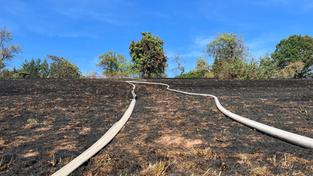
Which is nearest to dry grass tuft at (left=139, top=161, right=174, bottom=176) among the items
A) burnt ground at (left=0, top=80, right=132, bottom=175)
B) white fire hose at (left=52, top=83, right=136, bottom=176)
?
white fire hose at (left=52, top=83, right=136, bottom=176)

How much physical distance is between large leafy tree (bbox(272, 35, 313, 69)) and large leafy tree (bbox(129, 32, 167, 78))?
2050 cm

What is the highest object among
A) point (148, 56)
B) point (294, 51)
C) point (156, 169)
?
point (294, 51)

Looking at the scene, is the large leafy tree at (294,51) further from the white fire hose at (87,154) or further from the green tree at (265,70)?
the white fire hose at (87,154)

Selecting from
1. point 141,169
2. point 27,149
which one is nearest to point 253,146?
point 141,169

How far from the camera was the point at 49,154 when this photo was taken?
229cm

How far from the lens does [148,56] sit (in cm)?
3500

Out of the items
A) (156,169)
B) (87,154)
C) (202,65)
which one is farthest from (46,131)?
(202,65)

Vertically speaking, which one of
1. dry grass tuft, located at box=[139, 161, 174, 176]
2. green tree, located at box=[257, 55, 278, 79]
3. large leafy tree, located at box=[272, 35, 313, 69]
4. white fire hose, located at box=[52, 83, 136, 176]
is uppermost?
large leafy tree, located at box=[272, 35, 313, 69]

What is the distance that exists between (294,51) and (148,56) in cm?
2413

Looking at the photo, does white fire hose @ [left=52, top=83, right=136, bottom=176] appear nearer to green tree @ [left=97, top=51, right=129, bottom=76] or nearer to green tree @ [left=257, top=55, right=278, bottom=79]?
green tree @ [left=257, top=55, right=278, bottom=79]

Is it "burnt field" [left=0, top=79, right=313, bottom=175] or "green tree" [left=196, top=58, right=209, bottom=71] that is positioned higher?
"green tree" [left=196, top=58, right=209, bottom=71]

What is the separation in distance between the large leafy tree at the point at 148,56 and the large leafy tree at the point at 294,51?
20.5m

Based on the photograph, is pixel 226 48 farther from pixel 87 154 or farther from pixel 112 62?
pixel 87 154

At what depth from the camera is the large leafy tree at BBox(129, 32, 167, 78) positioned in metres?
35.2
